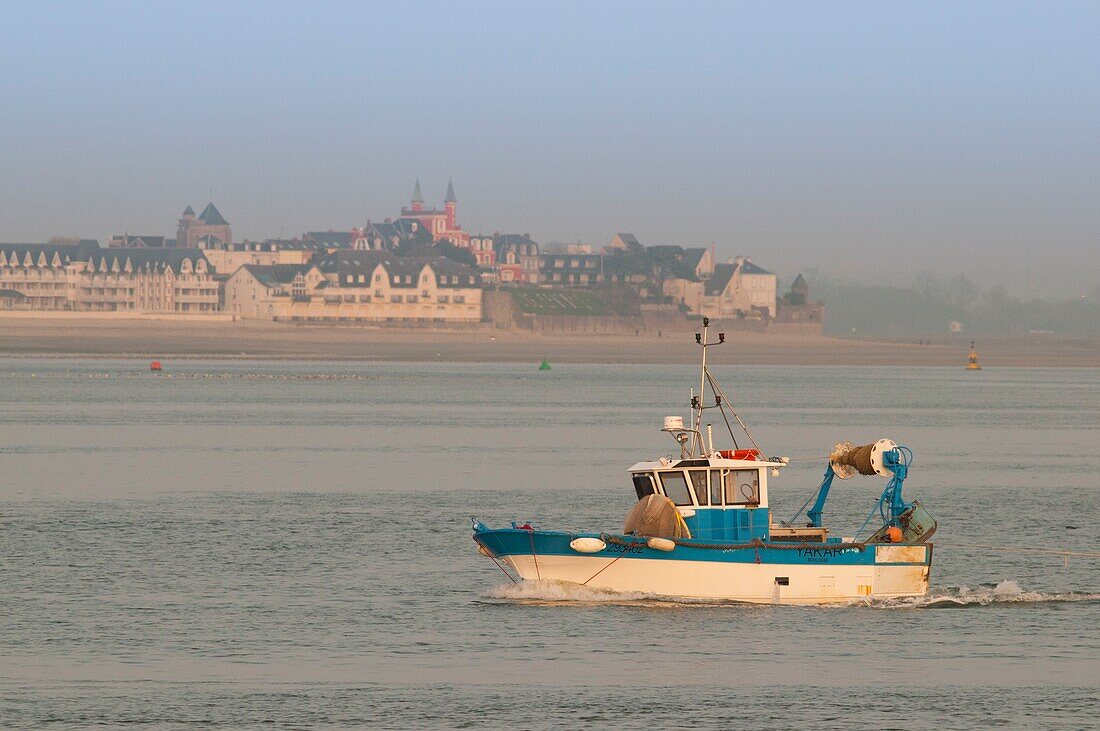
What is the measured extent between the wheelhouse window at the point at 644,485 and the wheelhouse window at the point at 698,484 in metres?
0.77

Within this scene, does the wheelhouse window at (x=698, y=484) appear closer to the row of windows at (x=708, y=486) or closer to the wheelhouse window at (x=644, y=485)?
the row of windows at (x=708, y=486)

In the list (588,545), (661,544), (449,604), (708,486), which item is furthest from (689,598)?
(449,604)

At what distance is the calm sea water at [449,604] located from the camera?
24.8 metres

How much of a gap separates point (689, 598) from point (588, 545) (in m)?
2.22

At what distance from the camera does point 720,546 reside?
31.7 meters

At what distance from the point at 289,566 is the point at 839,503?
75.1 ft

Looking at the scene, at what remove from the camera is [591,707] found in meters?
24.6

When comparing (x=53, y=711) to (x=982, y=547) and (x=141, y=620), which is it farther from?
(x=982, y=547)

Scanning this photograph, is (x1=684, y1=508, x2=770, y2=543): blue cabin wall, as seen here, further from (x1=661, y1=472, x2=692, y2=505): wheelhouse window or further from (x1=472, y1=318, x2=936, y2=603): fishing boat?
(x1=661, y1=472, x2=692, y2=505): wheelhouse window

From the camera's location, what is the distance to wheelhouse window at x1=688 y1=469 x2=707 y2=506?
108 ft

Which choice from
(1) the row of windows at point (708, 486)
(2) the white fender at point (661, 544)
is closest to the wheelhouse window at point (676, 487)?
(1) the row of windows at point (708, 486)

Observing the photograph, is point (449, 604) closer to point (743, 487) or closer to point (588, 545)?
point (588, 545)

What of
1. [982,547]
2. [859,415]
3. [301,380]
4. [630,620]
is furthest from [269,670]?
[301,380]

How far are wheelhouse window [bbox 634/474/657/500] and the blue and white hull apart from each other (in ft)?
4.90
